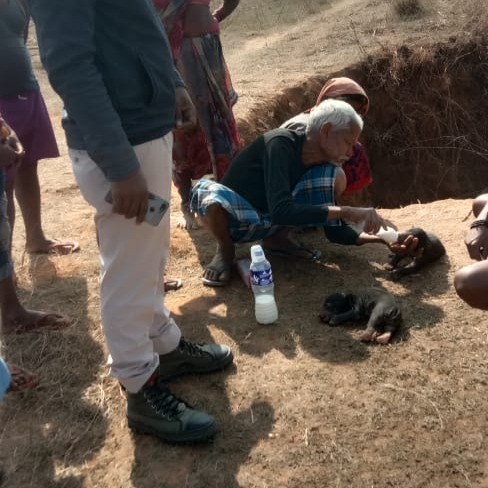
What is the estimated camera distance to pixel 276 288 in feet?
11.2

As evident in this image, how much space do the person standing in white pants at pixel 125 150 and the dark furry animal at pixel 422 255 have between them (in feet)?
5.27

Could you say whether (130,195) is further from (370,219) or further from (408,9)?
(408,9)

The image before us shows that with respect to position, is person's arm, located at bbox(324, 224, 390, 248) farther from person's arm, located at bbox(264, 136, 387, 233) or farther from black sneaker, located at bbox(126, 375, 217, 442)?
black sneaker, located at bbox(126, 375, 217, 442)

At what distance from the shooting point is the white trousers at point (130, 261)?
197 centimetres

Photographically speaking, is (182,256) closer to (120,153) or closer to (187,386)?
(187,386)

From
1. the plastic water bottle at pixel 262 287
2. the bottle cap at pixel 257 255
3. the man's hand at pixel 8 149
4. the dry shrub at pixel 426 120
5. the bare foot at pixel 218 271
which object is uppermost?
the man's hand at pixel 8 149

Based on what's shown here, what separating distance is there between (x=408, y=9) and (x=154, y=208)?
810cm

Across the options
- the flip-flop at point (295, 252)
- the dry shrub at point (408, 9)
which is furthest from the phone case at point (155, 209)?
the dry shrub at point (408, 9)

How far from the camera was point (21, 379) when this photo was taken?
2.51m

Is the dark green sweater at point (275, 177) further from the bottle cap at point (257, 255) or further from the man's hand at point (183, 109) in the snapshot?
the man's hand at point (183, 109)

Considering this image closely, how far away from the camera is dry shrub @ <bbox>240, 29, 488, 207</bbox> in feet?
25.0

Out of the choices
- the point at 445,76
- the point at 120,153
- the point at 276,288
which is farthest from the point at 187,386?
the point at 445,76

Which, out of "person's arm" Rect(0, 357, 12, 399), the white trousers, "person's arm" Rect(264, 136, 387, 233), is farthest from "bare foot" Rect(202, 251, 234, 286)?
"person's arm" Rect(0, 357, 12, 399)

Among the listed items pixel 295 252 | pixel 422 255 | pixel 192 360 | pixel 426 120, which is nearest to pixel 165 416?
pixel 192 360
